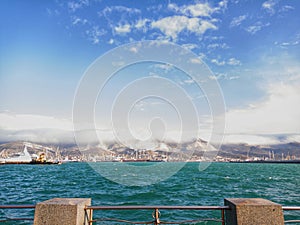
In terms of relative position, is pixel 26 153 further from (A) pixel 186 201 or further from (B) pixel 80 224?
(B) pixel 80 224

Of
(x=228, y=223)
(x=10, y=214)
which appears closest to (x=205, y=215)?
(x=228, y=223)

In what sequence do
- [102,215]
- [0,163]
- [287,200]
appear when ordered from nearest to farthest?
1. [102,215]
2. [287,200]
3. [0,163]

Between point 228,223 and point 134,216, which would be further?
point 134,216

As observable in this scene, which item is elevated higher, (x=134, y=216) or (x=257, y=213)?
(x=257, y=213)

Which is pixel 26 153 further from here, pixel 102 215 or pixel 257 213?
pixel 257 213

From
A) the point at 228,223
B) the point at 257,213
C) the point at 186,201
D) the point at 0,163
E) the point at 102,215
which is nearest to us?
the point at 257,213

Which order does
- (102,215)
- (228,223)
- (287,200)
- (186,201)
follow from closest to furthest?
(228,223)
(102,215)
(186,201)
(287,200)

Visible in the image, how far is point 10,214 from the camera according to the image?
554 inches

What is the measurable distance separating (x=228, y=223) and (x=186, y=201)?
50.6 ft

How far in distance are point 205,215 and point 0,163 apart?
157465mm

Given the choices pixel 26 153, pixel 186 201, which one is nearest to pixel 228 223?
pixel 186 201

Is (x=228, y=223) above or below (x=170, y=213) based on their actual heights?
above

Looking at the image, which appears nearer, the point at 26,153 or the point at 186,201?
the point at 186,201

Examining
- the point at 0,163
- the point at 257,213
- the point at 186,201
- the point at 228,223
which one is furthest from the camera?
the point at 0,163
